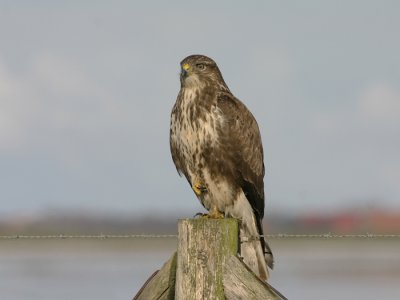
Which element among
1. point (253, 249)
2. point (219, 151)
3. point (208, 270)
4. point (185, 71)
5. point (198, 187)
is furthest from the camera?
point (185, 71)

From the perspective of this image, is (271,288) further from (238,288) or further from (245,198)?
(245,198)

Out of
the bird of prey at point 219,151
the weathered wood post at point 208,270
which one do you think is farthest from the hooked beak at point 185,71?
the weathered wood post at point 208,270

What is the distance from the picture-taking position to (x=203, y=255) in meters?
6.44

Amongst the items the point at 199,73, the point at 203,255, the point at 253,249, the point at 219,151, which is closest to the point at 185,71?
the point at 199,73

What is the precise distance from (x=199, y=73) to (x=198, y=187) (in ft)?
3.76

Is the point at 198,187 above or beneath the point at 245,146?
beneath

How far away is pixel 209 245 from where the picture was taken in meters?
6.47

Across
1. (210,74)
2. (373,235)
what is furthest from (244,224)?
(373,235)

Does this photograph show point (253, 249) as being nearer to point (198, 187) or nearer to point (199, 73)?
point (198, 187)

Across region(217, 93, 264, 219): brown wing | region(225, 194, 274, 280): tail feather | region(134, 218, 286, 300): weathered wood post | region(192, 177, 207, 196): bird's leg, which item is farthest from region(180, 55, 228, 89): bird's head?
region(134, 218, 286, 300): weathered wood post

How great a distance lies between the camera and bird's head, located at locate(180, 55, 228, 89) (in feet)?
32.3

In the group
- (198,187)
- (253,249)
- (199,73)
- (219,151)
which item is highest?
(199,73)

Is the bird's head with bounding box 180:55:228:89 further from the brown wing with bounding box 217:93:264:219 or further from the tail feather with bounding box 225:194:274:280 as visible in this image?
the tail feather with bounding box 225:194:274:280

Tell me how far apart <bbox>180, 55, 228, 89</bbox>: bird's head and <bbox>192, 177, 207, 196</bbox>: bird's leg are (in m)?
0.93
